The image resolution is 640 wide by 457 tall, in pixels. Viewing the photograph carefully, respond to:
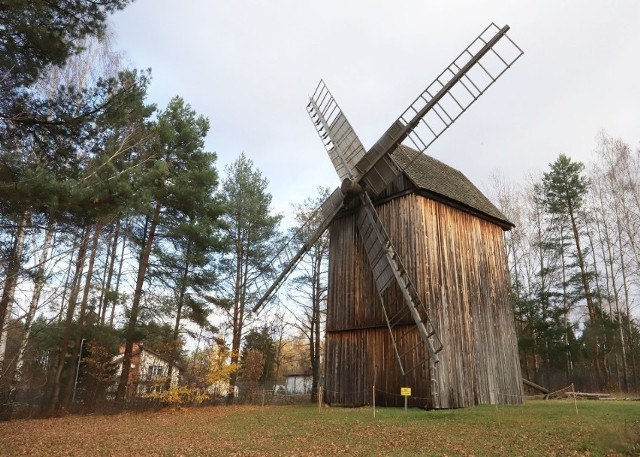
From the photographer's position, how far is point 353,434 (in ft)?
36.9

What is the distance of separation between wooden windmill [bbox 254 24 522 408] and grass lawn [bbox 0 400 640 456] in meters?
1.45

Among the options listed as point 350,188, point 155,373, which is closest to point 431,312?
point 350,188

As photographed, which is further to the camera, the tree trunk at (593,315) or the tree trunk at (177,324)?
the tree trunk at (593,315)

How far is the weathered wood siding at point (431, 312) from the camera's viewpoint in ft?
52.5

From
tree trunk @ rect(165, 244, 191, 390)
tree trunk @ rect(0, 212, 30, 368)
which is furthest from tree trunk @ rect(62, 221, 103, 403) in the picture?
tree trunk @ rect(0, 212, 30, 368)

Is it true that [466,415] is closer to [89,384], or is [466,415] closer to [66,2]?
[66,2]

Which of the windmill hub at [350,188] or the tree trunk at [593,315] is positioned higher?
the windmill hub at [350,188]

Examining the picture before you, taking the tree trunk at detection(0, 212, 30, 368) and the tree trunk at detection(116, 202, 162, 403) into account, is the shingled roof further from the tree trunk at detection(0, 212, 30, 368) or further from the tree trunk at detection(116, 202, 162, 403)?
the tree trunk at detection(0, 212, 30, 368)

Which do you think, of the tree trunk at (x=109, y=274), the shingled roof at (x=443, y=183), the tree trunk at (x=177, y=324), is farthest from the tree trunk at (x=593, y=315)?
the tree trunk at (x=109, y=274)

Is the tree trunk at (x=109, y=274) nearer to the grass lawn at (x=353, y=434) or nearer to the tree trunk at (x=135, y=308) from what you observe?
the tree trunk at (x=135, y=308)

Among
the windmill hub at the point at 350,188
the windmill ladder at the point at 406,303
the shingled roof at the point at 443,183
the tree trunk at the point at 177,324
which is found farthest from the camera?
the tree trunk at the point at 177,324

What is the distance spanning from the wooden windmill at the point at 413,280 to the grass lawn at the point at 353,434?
1.45 metres

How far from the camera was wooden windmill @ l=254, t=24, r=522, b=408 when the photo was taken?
15.7 meters

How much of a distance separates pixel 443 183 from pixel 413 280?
5.04m
